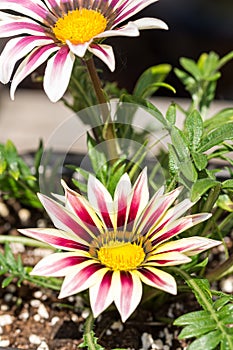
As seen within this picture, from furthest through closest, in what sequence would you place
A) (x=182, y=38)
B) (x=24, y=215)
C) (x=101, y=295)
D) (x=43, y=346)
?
(x=182, y=38) < (x=24, y=215) < (x=43, y=346) < (x=101, y=295)

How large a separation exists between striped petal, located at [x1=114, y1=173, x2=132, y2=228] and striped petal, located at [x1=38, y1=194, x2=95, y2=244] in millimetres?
35

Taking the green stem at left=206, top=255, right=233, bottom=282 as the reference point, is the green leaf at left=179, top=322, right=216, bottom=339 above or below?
below

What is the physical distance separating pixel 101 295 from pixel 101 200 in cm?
14

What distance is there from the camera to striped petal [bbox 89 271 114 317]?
Answer: 0.68 metres

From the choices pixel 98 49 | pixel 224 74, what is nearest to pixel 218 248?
pixel 98 49

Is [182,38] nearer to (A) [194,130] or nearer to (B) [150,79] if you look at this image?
→ (B) [150,79]

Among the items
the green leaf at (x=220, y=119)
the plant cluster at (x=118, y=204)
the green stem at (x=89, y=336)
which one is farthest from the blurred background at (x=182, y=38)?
the green stem at (x=89, y=336)

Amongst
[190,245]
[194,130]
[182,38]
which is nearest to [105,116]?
[194,130]

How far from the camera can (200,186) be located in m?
0.76

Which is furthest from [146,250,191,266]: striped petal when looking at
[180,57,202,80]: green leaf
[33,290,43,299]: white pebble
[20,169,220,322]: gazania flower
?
[180,57,202,80]: green leaf

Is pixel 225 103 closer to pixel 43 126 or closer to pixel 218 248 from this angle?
pixel 43 126

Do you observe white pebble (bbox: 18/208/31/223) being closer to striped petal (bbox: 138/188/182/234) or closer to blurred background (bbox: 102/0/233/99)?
striped petal (bbox: 138/188/182/234)

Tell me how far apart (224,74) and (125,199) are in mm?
1340

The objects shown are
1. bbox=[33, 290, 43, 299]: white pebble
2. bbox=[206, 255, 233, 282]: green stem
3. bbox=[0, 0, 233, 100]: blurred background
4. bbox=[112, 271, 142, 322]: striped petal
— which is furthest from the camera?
bbox=[0, 0, 233, 100]: blurred background
